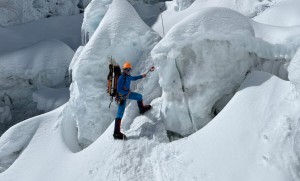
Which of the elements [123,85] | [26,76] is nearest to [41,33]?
[26,76]

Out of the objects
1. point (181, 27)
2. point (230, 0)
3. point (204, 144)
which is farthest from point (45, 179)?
point (230, 0)

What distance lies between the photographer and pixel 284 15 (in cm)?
888

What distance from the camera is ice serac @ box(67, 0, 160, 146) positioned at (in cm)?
970

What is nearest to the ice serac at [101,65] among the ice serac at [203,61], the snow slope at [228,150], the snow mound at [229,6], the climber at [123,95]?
the snow mound at [229,6]

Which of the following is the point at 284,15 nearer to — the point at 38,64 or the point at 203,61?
the point at 203,61

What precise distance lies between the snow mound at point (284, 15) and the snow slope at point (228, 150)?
277 cm

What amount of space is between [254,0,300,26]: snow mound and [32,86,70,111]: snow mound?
10.3 m

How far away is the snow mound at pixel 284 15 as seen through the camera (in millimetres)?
8422

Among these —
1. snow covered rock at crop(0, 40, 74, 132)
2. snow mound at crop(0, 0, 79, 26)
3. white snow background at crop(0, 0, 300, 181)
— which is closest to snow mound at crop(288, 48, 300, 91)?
white snow background at crop(0, 0, 300, 181)

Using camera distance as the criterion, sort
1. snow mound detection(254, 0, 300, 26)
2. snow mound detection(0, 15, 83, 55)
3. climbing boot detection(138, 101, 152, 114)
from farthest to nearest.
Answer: snow mound detection(0, 15, 83, 55)
snow mound detection(254, 0, 300, 26)
climbing boot detection(138, 101, 152, 114)

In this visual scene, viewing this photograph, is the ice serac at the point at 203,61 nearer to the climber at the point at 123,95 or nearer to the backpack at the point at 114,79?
the climber at the point at 123,95

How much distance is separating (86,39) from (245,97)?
963 centimetres

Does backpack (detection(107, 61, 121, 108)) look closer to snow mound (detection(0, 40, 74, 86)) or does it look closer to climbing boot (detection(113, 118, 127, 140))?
climbing boot (detection(113, 118, 127, 140))

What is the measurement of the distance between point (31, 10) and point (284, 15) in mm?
17518
